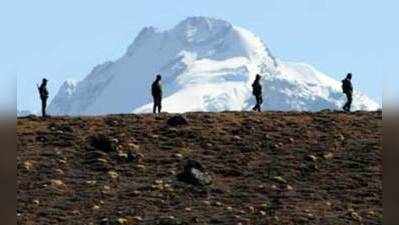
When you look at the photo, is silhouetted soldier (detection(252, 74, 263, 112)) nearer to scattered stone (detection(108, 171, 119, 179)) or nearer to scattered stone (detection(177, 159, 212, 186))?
scattered stone (detection(177, 159, 212, 186))

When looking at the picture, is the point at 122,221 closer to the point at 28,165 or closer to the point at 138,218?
the point at 138,218

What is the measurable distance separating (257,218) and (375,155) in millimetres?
9095

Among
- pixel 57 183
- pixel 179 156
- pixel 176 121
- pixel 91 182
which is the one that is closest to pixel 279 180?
pixel 179 156

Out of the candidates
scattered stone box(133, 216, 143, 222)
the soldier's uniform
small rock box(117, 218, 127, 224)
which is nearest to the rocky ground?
small rock box(117, 218, 127, 224)

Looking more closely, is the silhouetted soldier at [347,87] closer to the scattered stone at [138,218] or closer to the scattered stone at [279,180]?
the scattered stone at [279,180]

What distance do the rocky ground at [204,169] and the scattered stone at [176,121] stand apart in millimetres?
51

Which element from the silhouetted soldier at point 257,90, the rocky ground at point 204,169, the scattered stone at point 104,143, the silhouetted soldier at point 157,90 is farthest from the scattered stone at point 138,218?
the silhouetted soldier at point 257,90

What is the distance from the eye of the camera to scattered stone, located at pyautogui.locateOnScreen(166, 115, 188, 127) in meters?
38.9

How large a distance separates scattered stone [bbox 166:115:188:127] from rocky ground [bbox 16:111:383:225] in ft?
0.17

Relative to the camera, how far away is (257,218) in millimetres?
28703

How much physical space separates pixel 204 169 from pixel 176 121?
570 cm

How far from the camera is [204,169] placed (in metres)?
33.6

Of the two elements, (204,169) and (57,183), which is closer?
(57,183)
